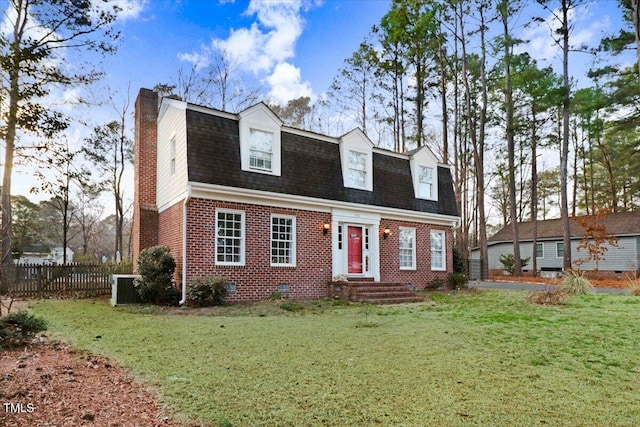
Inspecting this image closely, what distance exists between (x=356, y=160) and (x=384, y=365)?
35.3 ft

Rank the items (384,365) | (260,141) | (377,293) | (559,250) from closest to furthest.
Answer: (384,365) → (377,293) → (260,141) → (559,250)

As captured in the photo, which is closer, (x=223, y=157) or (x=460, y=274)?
(x=223, y=157)

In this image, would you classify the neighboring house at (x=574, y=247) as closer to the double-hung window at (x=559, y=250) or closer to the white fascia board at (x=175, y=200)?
the double-hung window at (x=559, y=250)

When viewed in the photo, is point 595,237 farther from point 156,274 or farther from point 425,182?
point 156,274

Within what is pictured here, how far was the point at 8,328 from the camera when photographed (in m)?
5.36

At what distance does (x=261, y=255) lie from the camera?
12.0m

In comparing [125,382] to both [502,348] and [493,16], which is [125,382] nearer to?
[502,348]

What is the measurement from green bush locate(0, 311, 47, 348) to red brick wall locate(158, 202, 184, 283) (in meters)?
5.46

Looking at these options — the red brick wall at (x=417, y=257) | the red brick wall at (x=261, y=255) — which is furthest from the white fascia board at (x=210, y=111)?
the red brick wall at (x=417, y=257)

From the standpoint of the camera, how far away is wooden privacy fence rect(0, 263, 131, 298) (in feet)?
43.1

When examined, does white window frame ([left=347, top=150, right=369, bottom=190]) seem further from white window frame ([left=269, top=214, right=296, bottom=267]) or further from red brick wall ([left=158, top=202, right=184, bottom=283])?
red brick wall ([left=158, top=202, right=184, bottom=283])

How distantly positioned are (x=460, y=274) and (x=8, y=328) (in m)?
14.8

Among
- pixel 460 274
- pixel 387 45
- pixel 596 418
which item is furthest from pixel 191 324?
pixel 387 45

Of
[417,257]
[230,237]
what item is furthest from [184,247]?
[417,257]
